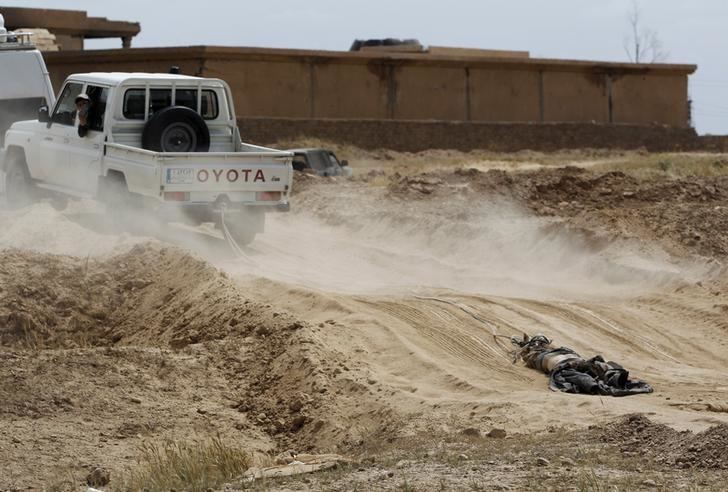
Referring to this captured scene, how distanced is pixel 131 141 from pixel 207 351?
6128mm

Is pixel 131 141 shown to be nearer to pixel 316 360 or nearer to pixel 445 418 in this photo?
pixel 316 360

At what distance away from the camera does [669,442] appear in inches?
324

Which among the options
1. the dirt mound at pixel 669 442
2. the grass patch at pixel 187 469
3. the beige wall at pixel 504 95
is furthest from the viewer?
the beige wall at pixel 504 95

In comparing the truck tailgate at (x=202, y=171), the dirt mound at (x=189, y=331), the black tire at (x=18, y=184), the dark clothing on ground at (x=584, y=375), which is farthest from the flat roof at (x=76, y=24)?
the dark clothing on ground at (x=584, y=375)

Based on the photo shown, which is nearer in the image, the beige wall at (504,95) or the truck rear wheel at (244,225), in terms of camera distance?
the truck rear wheel at (244,225)

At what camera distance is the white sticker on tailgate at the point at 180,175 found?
16312 mm

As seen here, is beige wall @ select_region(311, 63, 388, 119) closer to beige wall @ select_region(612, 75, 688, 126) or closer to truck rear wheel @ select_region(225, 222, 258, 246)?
beige wall @ select_region(612, 75, 688, 126)

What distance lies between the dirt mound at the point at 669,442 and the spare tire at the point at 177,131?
998 cm

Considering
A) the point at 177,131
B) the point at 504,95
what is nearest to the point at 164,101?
the point at 177,131

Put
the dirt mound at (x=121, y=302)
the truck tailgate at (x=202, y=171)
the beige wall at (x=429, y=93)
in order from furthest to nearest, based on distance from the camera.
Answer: the beige wall at (x=429, y=93), the truck tailgate at (x=202, y=171), the dirt mound at (x=121, y=302)

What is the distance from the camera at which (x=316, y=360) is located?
1148 cm

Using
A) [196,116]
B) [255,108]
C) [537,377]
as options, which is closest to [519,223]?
[196,116]

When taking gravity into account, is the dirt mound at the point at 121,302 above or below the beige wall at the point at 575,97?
below

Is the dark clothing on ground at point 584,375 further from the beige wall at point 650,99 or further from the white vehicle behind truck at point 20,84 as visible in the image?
the beige wall at point 650,99
